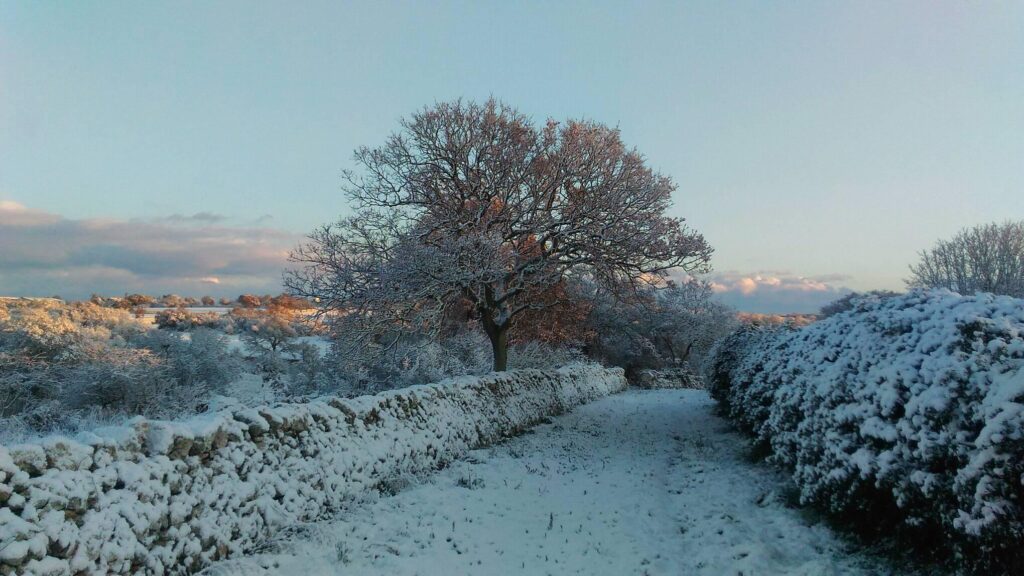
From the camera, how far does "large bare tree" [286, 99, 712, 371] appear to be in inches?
563

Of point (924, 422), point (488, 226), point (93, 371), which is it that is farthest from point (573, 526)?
→ point (93, 371)

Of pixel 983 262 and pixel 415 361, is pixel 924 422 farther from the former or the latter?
pixel 983 262

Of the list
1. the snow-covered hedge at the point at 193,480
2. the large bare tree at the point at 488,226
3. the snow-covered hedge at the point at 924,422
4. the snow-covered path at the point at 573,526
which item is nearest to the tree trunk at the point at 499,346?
the large bare tree at the point at 488,226

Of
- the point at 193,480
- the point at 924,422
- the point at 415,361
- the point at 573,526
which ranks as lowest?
the point at 573,526

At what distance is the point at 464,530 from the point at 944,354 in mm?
5387

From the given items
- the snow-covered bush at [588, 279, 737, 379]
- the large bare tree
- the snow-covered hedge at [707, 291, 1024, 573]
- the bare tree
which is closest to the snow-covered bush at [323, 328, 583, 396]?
the large bare tree

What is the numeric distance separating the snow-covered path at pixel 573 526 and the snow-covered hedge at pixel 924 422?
0.73 metres

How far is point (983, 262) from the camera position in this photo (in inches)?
1179

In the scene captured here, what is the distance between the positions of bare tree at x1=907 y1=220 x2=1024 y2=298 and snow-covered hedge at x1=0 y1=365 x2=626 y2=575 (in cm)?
3054

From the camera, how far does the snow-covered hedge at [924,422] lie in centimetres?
403

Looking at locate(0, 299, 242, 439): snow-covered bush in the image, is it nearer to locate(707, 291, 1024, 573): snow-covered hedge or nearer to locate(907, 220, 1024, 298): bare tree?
locate(707, 291, 1024, 573): snow-covered hedge

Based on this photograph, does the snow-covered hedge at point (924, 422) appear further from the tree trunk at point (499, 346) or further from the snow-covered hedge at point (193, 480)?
the tree trunk at point (499, 346)

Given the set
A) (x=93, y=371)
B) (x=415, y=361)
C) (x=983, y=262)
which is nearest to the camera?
(x=93, y=371)

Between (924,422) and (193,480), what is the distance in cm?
685
